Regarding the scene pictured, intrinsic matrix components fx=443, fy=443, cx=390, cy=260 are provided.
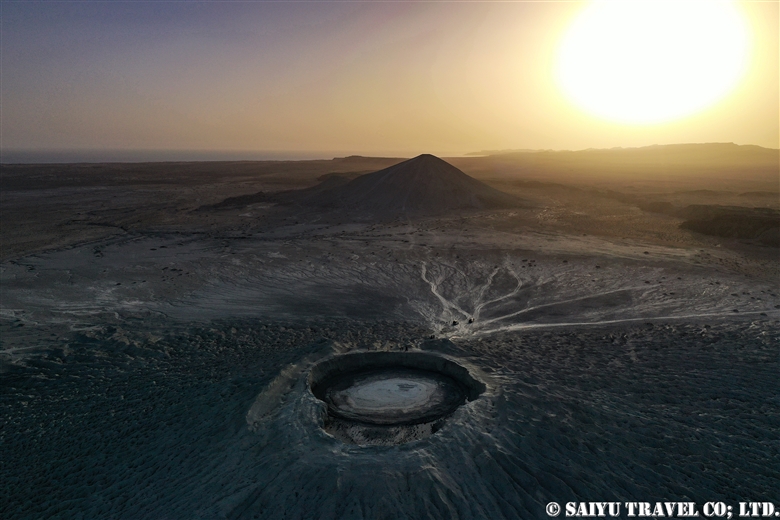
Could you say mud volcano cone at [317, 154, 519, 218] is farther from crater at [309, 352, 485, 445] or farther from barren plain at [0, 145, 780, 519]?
crater at [309, 352, 485, 445]

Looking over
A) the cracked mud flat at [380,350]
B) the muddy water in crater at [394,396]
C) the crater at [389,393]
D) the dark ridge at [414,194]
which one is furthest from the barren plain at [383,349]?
the dark ridge at [414,194]

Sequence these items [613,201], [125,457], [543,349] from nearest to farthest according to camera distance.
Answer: [125,457], [543,349], [613,201]

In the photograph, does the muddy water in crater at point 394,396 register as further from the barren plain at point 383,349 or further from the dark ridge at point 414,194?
the dark ridge at point 414,194

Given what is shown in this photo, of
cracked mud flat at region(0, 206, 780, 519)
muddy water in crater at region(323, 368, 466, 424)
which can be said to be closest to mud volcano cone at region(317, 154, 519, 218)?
cracked mud flat at region(0, 206, 780, 519)

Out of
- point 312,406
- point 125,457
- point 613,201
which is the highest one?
point 613,201

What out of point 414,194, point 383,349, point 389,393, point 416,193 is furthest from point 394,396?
point 416,193

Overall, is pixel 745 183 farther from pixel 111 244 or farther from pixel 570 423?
pixel 111 244

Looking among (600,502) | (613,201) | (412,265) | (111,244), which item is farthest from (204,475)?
(613,201)
